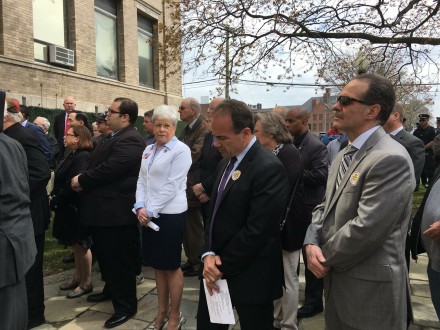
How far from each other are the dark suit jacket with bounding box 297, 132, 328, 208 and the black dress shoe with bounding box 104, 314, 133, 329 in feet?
6.99

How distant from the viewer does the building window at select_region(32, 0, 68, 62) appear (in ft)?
36.4

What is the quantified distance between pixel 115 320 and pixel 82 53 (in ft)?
35.6

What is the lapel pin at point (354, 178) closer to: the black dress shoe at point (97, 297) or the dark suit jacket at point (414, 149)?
the dark suit jacket at point (414, 149)

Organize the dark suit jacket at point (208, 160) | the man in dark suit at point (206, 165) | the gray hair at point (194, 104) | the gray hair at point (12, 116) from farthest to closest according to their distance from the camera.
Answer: the gray hair at point (194, 104), the dark suit jacket at point (208, 160), the man in dark suit at point (206, 165), the gray hair at point (12, 116)

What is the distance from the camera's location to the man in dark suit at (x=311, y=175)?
12.3ft

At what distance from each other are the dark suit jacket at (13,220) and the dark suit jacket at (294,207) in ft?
6.31

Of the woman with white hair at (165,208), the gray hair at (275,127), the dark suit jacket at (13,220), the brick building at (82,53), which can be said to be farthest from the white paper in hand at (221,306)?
the brick building at (82,53)

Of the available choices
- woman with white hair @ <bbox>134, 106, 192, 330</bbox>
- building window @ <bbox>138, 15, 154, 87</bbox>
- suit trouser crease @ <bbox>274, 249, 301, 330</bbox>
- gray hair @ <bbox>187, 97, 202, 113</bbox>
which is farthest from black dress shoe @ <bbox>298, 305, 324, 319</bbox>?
building window @ <bbox>138, 15, 154, 87</bbox>

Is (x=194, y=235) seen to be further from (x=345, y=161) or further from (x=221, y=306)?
(x=345, y=161)

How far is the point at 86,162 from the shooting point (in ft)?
13.9

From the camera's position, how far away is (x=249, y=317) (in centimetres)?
234

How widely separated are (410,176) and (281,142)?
142 cm

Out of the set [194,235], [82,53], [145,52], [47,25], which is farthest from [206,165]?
[145,52]

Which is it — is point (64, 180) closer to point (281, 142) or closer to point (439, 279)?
point (281, 142)
